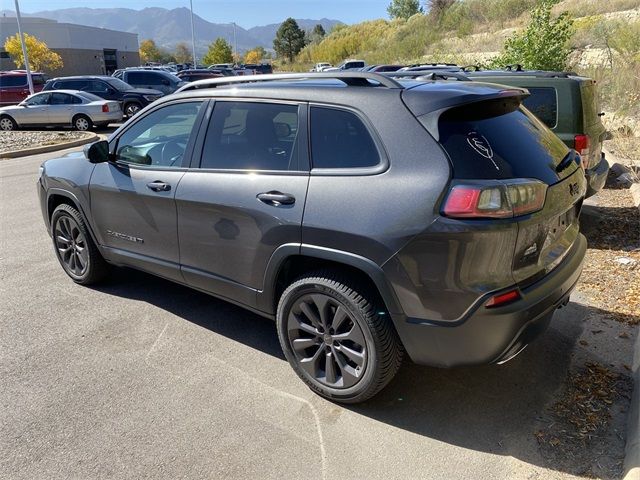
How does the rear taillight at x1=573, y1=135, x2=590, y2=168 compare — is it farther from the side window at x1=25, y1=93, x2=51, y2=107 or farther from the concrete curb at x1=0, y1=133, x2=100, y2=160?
the side window at x1=25, y1=93, x2=51, y2=107

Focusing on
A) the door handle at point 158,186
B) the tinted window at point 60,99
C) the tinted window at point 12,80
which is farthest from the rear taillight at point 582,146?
the tinted window at point 12,80

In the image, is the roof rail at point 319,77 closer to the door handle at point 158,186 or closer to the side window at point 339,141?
the side window at point 339,141

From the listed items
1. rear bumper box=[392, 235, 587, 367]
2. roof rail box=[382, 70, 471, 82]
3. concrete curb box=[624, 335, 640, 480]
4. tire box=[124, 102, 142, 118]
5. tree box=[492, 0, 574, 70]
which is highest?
tree box=[492, 0, 574, 70]

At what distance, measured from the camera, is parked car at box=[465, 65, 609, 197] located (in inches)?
221

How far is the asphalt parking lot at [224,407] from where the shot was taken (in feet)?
8.68

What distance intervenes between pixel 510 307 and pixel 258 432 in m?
1.52

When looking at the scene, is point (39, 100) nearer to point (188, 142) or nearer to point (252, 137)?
point (188, 142)

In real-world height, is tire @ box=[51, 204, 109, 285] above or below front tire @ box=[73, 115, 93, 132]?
above

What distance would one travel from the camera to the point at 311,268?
123 inches

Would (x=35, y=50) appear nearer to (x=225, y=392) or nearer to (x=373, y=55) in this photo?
(x=373, y=55)

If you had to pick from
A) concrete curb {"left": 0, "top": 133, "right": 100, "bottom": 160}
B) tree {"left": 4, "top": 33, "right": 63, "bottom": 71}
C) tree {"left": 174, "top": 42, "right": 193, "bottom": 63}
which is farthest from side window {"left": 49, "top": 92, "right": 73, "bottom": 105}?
tree {"left": 174, "top": 42, "right": 193, "bottom": 63}

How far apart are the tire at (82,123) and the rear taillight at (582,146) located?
15.2 m

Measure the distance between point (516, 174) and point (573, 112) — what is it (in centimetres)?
373

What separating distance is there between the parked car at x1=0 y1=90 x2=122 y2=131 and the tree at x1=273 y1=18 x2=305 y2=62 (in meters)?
61.9
